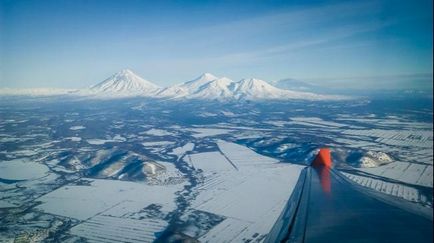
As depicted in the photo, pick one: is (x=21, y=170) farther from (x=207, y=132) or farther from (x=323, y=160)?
(x=207, y=132)

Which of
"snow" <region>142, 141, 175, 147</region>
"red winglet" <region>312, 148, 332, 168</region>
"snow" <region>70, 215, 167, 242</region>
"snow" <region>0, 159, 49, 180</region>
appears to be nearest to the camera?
"red winglet" <region>312, 148, 332, 168</region>

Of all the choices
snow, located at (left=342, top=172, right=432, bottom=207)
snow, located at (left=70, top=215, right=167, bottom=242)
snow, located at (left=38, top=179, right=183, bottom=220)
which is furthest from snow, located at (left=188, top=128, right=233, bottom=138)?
snow, located at (left=70, top=215, right=167, bottom=242)

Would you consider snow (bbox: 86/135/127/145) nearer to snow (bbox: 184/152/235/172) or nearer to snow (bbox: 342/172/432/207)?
snow (bbox: 184/152/235/172)

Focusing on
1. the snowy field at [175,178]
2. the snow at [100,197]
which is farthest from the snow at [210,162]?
the snow at [100,197]

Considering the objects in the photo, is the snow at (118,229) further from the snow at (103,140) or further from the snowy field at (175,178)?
the snow at (103,140)

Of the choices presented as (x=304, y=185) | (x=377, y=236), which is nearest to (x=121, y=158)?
(x=304, y=185)

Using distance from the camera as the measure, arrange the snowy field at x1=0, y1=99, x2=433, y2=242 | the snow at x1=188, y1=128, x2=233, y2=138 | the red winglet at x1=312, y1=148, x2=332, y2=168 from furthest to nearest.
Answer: the snow at x1=188, y1=128, x2=233, y2=138
the snowy field at x1=0, y1=99, x2=433, y2=242
the red winglet at x1=312, y1=148, x2=332, y2=168

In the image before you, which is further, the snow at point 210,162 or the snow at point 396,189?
the snow at point 210,162

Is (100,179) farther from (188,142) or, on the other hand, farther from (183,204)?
(188,142)
